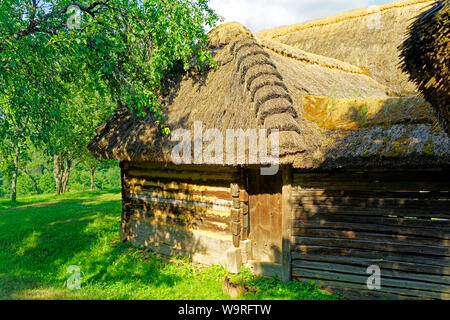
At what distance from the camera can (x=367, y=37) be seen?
43.4ft

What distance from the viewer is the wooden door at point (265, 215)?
623 cm

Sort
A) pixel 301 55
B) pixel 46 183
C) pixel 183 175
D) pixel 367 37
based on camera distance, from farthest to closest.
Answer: pixel 46 183, pixel 367 37, pixel 301 55, pixel 183 175

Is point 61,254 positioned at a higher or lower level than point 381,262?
lower

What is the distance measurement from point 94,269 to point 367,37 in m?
13.5

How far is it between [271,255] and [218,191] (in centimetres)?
172

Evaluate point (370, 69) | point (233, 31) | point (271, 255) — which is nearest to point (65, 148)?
point (233, 31)

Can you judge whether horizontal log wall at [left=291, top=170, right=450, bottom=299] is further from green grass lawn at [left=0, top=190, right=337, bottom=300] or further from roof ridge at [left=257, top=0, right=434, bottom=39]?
roof ridge at [left=257, top=0, right=434, bottom=39]

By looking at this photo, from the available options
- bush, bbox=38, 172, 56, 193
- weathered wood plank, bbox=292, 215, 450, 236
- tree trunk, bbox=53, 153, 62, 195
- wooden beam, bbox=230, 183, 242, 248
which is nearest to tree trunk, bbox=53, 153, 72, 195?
tree trunk, bbox=53, 153, 62, 195

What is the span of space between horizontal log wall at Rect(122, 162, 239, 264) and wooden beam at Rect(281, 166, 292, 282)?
3.43 ft

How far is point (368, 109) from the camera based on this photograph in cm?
556

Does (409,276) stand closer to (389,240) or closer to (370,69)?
(389,240)

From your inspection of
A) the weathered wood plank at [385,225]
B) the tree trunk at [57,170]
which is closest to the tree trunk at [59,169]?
the tree trunk at [57,170]

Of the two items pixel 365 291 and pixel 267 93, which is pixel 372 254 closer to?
pixel 365 291

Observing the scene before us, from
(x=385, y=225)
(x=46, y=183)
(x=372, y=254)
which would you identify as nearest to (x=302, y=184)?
(x=385, y=225)
